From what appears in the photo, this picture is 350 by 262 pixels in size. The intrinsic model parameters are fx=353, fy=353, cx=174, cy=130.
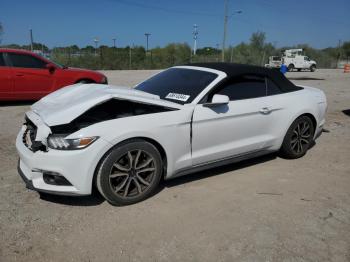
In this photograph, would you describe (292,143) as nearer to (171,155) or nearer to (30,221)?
(171,155)

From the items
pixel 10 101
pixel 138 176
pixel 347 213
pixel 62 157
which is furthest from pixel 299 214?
pixel 10 101

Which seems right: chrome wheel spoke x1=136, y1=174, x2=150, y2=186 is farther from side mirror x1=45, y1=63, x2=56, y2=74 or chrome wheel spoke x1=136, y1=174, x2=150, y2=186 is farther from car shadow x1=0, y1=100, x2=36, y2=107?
car shadow x1=0, y1=100, x2=36, y2=107

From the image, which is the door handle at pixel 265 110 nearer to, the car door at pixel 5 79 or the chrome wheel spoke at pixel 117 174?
the chrome wheel spoke at pixel 117 174

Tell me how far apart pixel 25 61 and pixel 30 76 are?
0.44 metres

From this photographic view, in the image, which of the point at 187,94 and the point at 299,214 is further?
the point at 187,94

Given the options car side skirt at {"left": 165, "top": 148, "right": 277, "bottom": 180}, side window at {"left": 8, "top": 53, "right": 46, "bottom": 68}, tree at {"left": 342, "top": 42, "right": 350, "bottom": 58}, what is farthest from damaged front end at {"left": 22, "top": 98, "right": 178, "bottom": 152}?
tree at {"left": 342, "top": 42, "right": 350, "bottom": 58}

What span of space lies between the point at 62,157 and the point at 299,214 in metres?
2.47

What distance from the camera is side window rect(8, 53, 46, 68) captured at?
363 inches

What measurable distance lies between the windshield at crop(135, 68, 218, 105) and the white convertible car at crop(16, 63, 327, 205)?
0.05ft

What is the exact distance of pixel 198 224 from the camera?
3.44 m

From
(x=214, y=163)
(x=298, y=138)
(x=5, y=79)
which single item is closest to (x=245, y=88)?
(x=214, y=163)

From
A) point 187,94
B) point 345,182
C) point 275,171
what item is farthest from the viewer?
point 275,171

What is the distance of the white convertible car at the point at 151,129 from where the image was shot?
3445mm

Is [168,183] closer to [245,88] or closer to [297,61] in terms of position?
[245,88]
